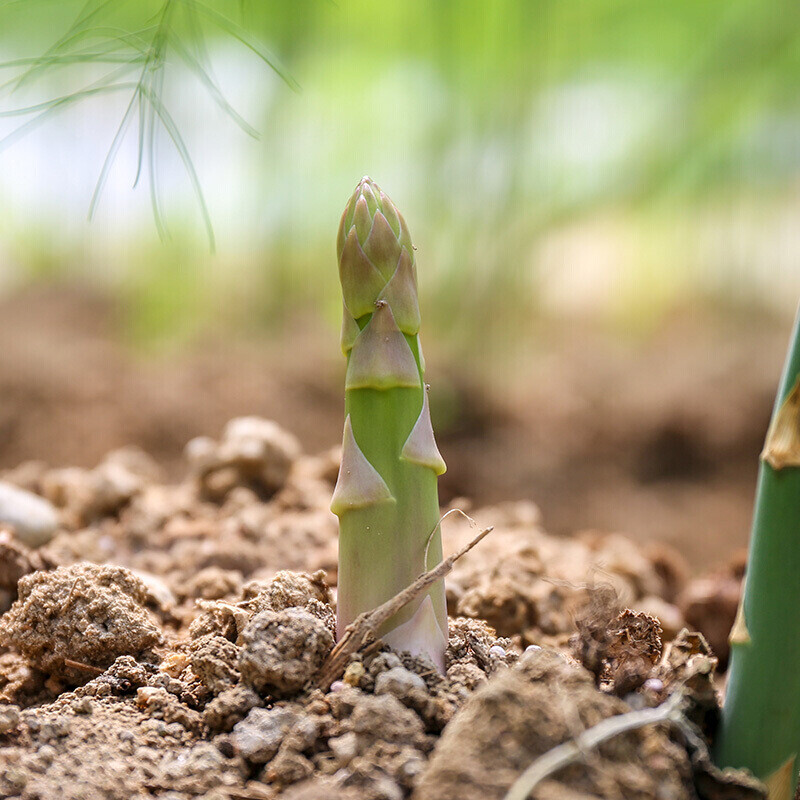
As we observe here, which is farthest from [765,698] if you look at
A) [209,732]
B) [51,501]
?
[51,501]

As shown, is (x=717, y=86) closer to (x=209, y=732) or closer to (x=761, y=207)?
(x=761, y=207)

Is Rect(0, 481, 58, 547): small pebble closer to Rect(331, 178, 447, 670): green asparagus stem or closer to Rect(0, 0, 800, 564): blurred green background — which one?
Rect(331, 178, 447, 670): green asparagus stem

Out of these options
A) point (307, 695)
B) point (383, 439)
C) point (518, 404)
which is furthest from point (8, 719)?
point (518, 404)

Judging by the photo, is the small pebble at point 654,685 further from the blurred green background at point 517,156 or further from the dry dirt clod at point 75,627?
the blurred green background at point 517,156

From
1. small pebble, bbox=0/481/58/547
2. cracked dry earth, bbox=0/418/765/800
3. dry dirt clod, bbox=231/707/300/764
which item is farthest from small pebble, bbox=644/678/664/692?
small pebble, bbox=0/481/58/547

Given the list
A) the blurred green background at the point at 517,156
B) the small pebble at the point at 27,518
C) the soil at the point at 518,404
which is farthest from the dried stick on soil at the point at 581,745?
the blurred green background at the point at 517,156
